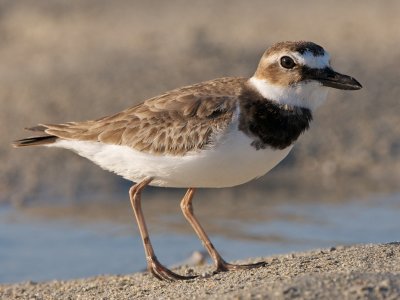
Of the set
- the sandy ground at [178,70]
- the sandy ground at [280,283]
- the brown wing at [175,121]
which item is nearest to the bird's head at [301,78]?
the brown wing at [175,121]

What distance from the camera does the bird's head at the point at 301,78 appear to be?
25.4ft

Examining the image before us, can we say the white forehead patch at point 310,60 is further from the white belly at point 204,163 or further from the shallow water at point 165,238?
the shallow water at point 165,238

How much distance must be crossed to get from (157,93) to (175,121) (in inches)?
263

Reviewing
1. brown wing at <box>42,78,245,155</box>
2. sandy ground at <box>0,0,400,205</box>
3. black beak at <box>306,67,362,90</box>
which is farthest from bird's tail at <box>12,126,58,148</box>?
sandy ground at <box>0,0,400,205</box>

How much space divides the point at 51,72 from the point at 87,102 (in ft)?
4.12

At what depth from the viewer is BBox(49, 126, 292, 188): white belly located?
24.7 ft

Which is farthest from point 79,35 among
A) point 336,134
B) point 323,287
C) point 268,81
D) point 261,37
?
point 323,287

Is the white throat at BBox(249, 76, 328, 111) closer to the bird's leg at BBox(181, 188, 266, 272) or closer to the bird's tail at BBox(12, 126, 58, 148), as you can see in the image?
the bird's leg at BBox(181, 188, 266, 272)

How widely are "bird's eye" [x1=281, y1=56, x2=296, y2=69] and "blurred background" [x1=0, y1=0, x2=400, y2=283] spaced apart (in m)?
3.24

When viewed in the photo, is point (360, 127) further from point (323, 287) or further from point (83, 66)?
point (323, 287)

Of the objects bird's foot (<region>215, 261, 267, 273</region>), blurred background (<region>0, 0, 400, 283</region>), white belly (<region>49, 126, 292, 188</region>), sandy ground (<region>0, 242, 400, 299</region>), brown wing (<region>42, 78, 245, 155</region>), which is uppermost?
blurred background (<region>0, 0, 400, 283</region>)

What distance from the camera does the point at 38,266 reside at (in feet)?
35.0

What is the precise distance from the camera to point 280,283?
6.47 meters

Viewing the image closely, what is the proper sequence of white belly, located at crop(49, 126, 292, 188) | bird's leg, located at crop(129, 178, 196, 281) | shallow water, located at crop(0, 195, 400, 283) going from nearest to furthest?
white belly, located at crop(49, 126, 292, 188)
bird's leg, located at crop(129, 178, 196, 281)
shallow water, located at crop(0, 195, 400, 283)
